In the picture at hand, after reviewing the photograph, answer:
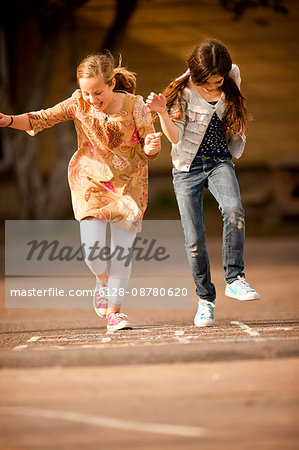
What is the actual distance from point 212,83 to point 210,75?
0.25 ft

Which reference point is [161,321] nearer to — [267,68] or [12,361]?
[12,361]

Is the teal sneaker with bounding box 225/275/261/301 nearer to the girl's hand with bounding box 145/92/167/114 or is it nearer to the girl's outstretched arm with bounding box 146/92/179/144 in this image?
the girl's outstretched arm with bounding box 146/92/179/144

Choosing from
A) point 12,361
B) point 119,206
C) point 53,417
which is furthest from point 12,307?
point 53,417

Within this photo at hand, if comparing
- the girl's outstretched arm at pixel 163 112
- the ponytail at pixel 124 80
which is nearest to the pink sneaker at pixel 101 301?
the girl's outstretched arm at pixel 163 112

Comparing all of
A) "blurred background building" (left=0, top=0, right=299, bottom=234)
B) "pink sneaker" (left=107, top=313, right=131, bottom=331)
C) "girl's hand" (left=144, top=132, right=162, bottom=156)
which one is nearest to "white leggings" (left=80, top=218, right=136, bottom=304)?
"pink sneaker" (left=107, top=313, right=131, bottom=331)

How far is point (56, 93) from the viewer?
49.8 ft

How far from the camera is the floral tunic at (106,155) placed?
16.7ft

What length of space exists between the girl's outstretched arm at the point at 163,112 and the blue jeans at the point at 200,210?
25 cm

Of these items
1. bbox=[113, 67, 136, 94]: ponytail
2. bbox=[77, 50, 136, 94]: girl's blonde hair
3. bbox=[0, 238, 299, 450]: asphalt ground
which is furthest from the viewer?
bbox=[113, 67, 136, 94]: ponytail

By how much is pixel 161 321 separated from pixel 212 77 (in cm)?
179

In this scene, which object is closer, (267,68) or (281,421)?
(281,421)

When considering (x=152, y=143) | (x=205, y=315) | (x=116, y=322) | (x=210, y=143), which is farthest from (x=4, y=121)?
(x=205, y=315)

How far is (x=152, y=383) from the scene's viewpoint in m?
3.85

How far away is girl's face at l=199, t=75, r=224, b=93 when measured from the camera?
198 inches
